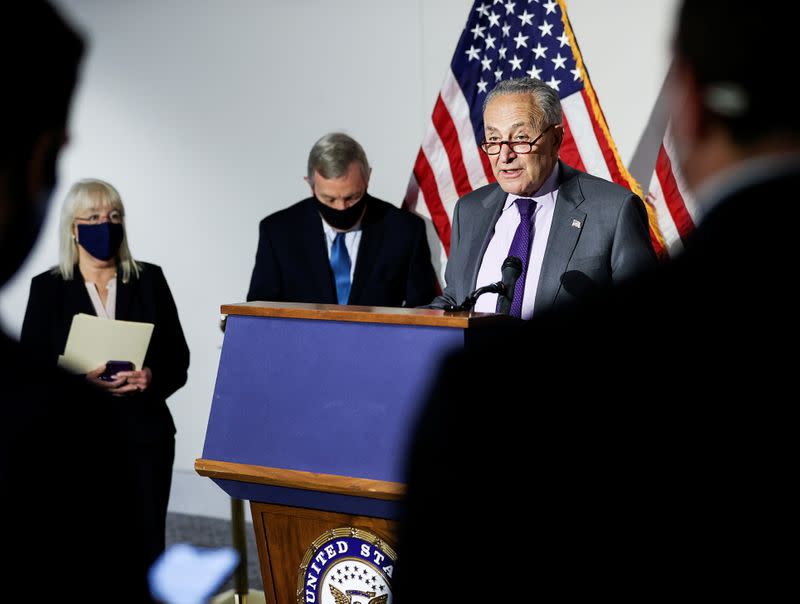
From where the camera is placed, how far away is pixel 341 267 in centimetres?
370

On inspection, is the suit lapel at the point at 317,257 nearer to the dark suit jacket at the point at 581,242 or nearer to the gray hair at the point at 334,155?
the gray hair at the point at 334,155

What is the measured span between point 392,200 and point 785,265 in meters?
4.10

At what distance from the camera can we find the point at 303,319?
2.08 metres

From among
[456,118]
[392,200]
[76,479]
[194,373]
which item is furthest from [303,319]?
[194,373]

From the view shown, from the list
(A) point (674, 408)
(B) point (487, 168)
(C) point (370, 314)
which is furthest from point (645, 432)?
(B) point (487, 168)

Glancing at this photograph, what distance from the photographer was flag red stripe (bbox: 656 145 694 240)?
3553 mm

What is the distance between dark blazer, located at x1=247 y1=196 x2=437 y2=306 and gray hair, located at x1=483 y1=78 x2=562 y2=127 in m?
1.09

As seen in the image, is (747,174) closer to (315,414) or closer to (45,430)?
(45,430)

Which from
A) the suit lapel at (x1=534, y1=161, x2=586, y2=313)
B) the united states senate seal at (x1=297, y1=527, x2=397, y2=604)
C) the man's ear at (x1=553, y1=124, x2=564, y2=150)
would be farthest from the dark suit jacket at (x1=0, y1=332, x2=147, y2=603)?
the man's ear at (x1=553, y1=124, x2=564, y2=150)

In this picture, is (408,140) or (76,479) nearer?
(76,479)

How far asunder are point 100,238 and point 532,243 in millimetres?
1659

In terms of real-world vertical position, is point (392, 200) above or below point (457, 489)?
above

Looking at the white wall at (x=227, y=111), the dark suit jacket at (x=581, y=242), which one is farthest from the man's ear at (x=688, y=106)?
the white wall at (x=227, y=111)

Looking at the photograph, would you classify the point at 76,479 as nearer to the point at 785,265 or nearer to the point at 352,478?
the point at 785,265
